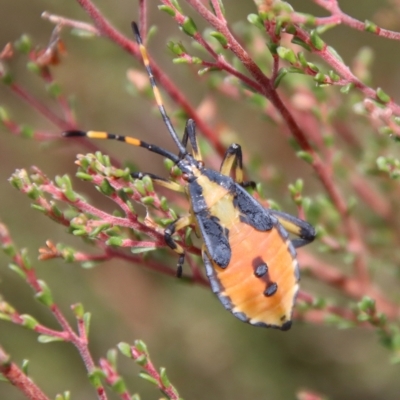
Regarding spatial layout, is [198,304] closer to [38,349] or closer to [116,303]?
[116,303]

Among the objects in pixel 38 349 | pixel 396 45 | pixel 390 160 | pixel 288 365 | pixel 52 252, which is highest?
pixel 52 252

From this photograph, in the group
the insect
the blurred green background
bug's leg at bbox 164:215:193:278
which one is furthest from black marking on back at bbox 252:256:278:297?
the blurred green background

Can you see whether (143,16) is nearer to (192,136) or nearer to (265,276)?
(192,136)

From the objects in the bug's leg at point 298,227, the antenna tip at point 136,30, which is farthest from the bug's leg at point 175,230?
Result: the antenna tip at point 136,30

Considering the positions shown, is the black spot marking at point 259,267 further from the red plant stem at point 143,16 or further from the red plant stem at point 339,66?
the red plant stem at point 143,16

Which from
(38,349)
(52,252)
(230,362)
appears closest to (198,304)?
(230,362)

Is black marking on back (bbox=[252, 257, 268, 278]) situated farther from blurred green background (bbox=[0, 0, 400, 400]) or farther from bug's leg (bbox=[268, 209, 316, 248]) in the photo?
blurred green background (bbox=[0, 0, 400, 400])
